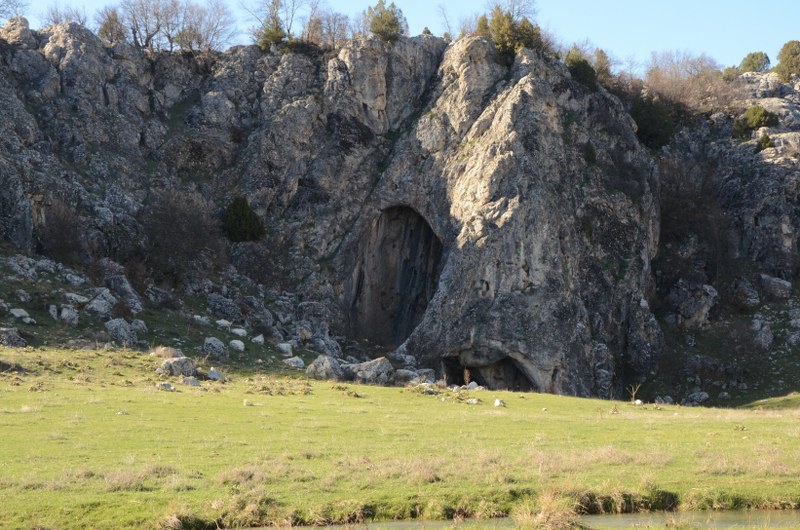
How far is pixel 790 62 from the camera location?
272ft

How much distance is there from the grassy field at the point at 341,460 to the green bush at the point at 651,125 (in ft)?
140

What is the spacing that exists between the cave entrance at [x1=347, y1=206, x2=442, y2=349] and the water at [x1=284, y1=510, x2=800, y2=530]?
42538mm

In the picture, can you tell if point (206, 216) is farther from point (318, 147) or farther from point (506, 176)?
point (506, 176)

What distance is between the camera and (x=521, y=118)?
186 ft

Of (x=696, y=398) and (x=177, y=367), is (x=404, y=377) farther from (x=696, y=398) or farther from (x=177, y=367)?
(x=696, y=398)

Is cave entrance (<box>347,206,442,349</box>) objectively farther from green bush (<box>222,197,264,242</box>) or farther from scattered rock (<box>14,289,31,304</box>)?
scattered rock (<box>14,289,31,304</box>)

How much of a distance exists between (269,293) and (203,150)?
14.5 meters

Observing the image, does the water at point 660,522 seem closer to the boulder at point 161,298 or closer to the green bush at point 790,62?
the boulder at point 161,298

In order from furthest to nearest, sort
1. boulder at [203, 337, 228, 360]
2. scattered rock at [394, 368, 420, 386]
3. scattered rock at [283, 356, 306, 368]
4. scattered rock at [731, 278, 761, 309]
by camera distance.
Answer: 1. scattered rock at [731, 278, 761, 309]
2. scattered rock at [394, 368, 420, 386]
3. scattered rock at [283, 356, 306, 368]
4. boulder at [203, 337, 228, 360]

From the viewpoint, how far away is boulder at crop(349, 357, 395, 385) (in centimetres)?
4022

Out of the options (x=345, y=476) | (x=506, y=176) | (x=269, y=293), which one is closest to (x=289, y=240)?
(x=269, y=293)

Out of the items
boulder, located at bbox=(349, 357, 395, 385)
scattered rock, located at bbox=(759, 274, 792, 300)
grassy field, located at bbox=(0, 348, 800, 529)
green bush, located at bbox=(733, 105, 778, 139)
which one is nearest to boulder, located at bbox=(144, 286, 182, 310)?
boulder, located at bbox=(349, 357, 395, 385)

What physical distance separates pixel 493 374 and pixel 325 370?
16.2 metres

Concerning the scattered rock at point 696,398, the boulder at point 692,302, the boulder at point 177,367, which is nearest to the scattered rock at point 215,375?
the boulder at point 177,367
